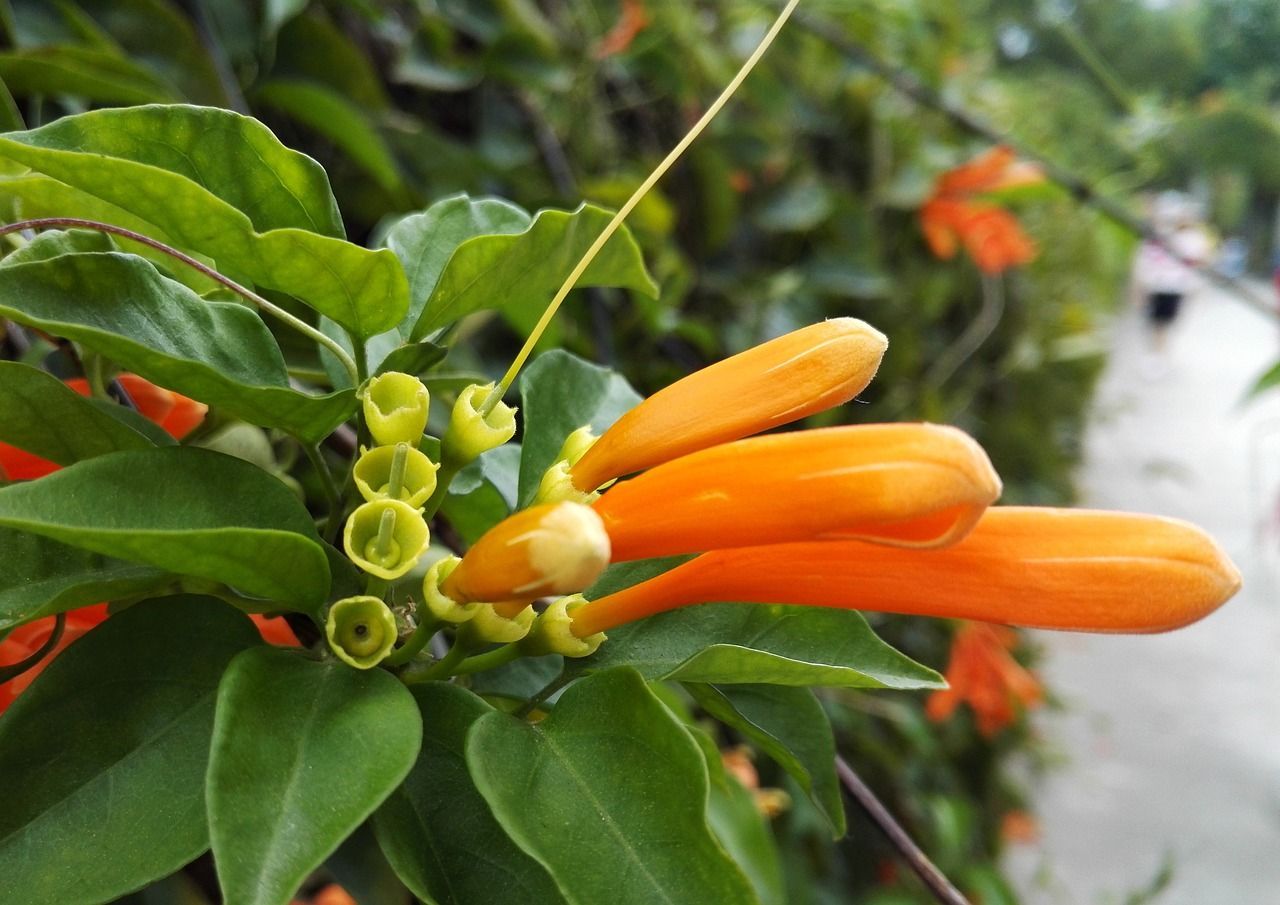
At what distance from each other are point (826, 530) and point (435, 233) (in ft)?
0.42

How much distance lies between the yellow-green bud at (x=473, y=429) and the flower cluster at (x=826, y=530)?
0.8 inches

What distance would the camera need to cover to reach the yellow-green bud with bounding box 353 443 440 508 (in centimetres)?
19

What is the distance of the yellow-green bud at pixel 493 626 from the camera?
19cm

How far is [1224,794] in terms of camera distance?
5.58 ft

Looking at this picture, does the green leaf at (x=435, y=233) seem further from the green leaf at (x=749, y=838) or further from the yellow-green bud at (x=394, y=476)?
the green leaf at (x=749, y=838)

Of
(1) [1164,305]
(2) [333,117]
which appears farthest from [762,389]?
(1) [1164,305]

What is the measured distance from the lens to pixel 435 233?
0.79 ft

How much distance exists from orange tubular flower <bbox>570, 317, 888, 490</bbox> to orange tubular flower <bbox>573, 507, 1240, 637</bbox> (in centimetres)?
3

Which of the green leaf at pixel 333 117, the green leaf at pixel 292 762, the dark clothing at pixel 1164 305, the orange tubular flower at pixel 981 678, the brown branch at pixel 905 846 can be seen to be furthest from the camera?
the dark clothing at pixel 1164 305

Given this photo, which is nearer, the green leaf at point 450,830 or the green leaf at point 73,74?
the green leaf at point 450,830

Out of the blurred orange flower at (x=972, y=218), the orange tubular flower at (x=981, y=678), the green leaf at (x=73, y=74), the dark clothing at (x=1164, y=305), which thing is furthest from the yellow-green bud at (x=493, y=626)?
the dark clothing at (x=1164, y=305)

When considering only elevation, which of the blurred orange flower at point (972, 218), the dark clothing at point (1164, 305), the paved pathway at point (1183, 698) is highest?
the dark clothing at point (1164, 305)

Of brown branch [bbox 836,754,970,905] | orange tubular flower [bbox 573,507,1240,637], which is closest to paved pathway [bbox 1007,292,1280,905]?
brown branch [bbox 836,754,970,905]

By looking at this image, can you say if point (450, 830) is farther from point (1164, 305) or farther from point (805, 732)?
point (1164, 305)
